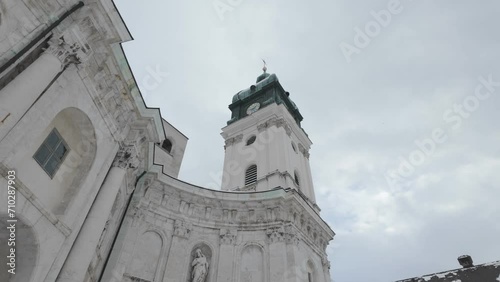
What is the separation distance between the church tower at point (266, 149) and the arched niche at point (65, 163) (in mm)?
16276

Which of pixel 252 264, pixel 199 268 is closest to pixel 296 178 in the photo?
pixel 252 264

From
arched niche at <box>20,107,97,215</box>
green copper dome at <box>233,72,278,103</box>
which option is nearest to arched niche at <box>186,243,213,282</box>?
arched niche at <box>20,107,97,215</box>

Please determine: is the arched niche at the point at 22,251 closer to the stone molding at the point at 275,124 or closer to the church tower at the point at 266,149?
the church tower at the point at 266,149

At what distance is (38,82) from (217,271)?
15.0 meters

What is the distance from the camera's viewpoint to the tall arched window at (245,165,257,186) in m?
29.5

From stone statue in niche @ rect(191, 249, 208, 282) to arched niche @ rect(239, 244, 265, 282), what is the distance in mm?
2342

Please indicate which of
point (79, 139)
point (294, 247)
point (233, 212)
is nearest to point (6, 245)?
point (79, 139)

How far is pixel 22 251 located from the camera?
10.2 metres

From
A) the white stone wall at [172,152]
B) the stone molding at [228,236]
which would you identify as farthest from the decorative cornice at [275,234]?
the white stone wall at [172,152]

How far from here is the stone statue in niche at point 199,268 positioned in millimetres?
19297

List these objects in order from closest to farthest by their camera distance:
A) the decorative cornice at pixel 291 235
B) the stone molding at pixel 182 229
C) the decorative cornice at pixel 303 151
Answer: the stone molding at pixel 182 229 < the decorative cornice at pixel 291 235 < the decorative cornice at pixel 303 151

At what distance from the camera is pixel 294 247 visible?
820 inches

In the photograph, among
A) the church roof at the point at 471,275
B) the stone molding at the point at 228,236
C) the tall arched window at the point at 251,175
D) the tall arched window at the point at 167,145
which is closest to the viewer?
the church roof at the point at 471,275

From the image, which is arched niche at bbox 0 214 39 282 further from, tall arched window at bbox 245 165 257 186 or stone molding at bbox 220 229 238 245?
tall arched window at bbox 245 165 257 186
